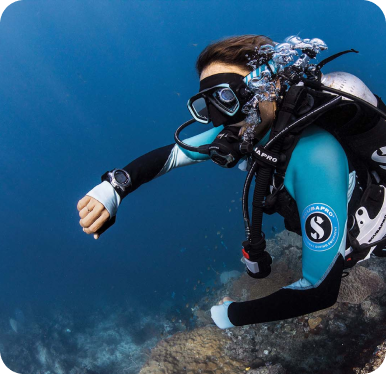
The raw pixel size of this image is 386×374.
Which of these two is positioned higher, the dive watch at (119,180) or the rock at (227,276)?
the dive watch at (119,180)

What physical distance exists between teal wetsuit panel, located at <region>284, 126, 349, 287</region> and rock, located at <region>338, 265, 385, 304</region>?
364cm

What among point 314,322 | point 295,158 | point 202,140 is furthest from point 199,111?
point 314,322

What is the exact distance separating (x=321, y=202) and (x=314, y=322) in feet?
12.4

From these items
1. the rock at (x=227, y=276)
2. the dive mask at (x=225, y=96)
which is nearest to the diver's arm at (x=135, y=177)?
the dive mask at (x=225, y=96)

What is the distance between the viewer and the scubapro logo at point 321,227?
5.06 ft

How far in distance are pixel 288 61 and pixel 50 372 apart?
11.2 meters

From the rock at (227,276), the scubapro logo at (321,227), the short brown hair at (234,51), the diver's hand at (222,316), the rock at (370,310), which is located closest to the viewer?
the scubapro logo at (321,227)

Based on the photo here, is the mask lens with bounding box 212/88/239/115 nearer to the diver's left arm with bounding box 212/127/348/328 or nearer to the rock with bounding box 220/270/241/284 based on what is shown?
the diver's left arm with bounding box 212/127/348/328

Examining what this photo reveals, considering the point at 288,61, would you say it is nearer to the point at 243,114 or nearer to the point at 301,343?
the point at 243,114

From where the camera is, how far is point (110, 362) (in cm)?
781

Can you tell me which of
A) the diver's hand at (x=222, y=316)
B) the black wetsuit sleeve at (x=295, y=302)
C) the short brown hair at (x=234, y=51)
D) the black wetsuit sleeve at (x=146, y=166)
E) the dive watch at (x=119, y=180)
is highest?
the short brown hair at (x=234, y=51)

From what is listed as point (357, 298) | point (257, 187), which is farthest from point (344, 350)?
point (257, 187)

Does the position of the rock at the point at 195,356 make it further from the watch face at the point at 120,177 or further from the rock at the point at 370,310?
the watch face at the point at 120,177

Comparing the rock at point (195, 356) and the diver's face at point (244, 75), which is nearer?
the diver's face at point (244, 75)
